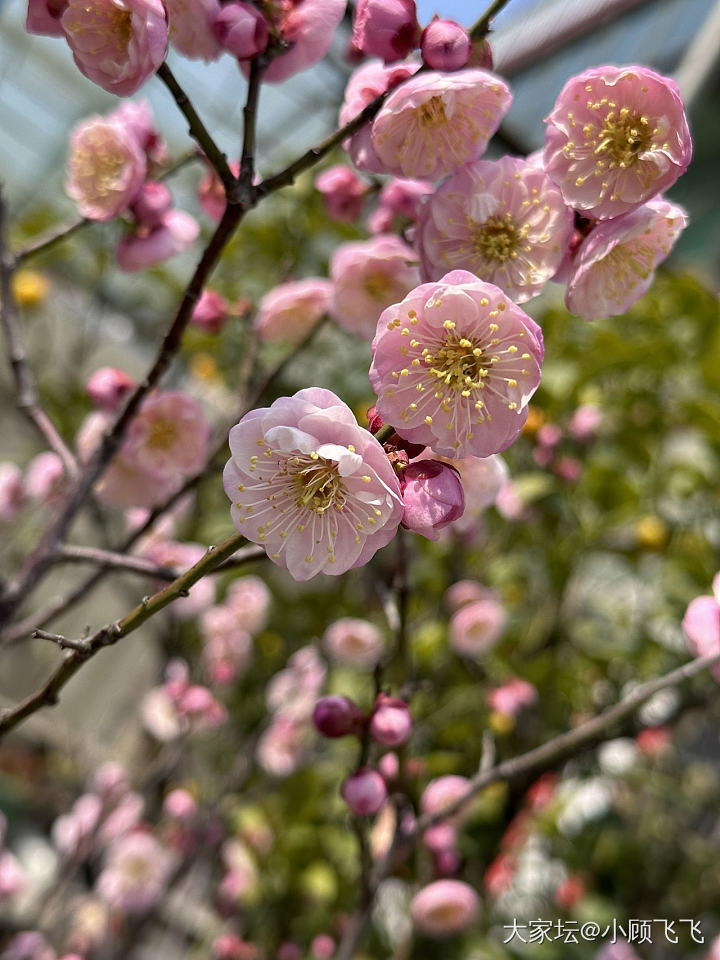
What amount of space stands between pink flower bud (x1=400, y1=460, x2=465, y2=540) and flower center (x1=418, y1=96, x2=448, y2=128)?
0.27m

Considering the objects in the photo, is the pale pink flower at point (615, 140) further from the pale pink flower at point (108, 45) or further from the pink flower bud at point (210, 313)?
the pink flower bud at point (210, 313)

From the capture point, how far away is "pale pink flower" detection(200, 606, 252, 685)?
67.4 inches

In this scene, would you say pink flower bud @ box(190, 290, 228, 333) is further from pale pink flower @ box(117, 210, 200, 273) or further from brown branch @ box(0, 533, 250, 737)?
brown branch @ box(0, 533, 250, 737)

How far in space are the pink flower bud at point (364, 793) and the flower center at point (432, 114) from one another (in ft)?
1.71

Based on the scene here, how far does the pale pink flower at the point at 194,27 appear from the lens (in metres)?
0.55

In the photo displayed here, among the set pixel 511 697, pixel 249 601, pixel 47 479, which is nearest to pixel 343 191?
pixel 47 479

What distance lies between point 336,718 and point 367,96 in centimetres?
51

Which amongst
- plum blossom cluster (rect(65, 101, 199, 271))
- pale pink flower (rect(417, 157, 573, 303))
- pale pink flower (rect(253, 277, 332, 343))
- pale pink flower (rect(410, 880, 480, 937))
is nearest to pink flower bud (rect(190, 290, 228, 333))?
pale pink flower (rect(253, 277, 332, 343))

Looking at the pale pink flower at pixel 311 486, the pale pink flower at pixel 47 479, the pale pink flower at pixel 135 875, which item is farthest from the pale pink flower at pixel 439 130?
the pale pink flower at pixel 135 875

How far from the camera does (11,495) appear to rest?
1424mm

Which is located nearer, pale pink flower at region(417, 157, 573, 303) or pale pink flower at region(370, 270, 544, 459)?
pale pink flower at region(370, 270, 544, 459)

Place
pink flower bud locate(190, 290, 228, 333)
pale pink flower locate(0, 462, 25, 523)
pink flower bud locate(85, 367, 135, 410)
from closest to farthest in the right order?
pink flower bud locate(85, 367, 135, 410) → pink flower bud locate(190, 290, 228, 333) → pale pink flower locate(0, 462, 25, 523)

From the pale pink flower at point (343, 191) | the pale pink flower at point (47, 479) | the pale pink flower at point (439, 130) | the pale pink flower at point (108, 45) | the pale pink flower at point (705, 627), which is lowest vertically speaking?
the pale pink flower at point (705, 627)

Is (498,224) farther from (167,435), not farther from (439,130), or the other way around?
(167,435)
